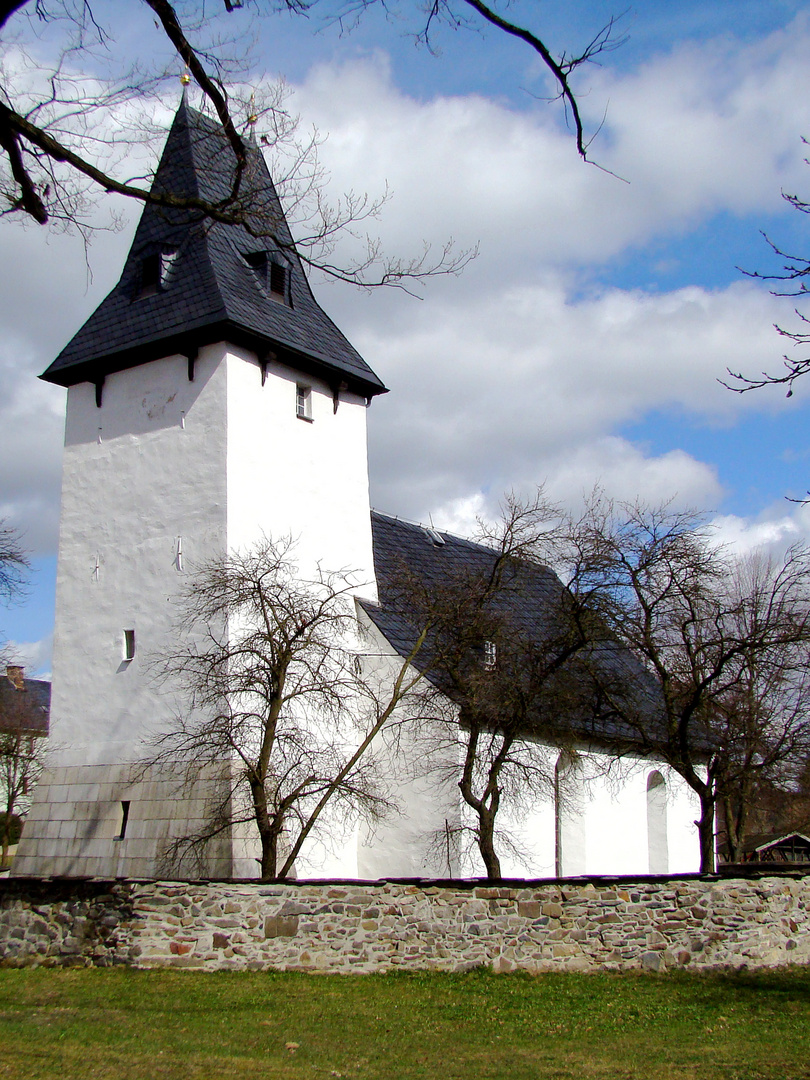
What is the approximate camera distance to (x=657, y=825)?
88.4 ft

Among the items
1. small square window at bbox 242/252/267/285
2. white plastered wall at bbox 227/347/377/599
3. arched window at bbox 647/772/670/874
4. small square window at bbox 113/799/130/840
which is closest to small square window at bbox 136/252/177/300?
small square window at bbox 242/252/267/285

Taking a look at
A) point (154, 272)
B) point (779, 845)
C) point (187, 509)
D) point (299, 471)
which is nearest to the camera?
point (187, 509)

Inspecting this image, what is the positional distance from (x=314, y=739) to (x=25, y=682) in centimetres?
4100

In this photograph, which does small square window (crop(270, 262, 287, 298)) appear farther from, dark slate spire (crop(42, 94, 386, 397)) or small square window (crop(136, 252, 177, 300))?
small square window (crop(136, 252, 177, 300))

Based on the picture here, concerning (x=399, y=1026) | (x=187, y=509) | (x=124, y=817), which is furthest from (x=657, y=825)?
(x=399, y=1026)

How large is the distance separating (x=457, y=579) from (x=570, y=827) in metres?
7.81

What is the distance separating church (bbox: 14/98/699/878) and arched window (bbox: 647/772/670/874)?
445 centimetres

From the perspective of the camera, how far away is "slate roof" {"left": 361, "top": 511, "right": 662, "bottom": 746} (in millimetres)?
19328

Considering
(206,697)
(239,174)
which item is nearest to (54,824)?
(206,697)

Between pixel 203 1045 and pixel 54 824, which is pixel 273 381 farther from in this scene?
pixel 203 1045

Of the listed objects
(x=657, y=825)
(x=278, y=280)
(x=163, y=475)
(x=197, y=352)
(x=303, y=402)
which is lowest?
(x=657, y=825)

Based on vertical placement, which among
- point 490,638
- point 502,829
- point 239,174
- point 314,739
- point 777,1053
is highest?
point 239,174

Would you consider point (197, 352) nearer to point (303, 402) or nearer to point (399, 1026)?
point (303, 402)

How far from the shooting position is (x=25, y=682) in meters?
54.3
